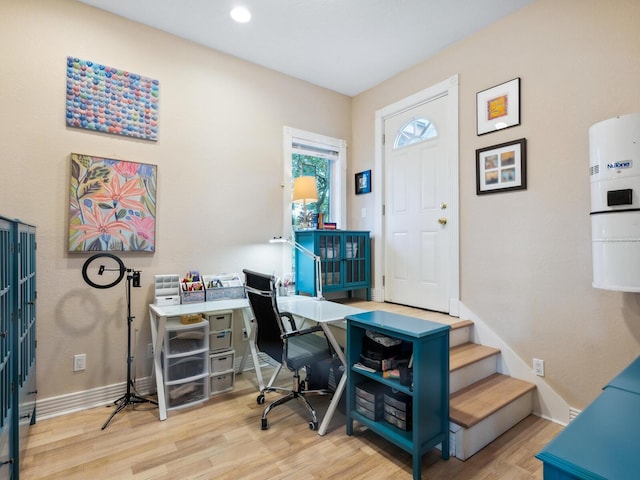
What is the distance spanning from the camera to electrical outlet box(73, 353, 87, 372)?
249cm

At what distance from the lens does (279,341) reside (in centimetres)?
226

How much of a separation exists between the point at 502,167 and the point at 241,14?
96.1 inches

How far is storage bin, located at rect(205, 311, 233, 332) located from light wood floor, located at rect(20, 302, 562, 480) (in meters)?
0.63

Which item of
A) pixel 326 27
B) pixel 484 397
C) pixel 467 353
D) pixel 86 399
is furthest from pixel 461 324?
pixel 86 399

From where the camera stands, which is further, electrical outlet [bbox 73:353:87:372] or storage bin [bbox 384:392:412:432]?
electrical outlet [bbox 73:353:87:372]

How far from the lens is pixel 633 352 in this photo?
2.07m

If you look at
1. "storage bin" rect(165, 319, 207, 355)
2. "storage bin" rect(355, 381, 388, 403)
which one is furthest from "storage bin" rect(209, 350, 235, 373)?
"storage bin" rect(355, 381, 388, 403)

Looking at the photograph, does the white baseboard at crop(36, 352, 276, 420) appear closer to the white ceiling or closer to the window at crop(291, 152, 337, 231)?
the window at crop(291, 152, 337, 231)

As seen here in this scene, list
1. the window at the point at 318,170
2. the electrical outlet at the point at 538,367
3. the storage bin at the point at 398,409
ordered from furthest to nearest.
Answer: the window at the point at 318,170 < the electrical outlet at the point at 538,367 < the storage bin at the point at 398,409

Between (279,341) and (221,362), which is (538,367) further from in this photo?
(221,362)

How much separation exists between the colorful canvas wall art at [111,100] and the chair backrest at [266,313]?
158 cm

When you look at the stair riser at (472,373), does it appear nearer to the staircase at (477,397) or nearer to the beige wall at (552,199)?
the staircase at (477,397)

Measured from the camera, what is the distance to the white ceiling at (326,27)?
101 inches

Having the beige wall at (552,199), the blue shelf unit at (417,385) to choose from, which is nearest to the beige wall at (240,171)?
the beige wall at (552,199)
